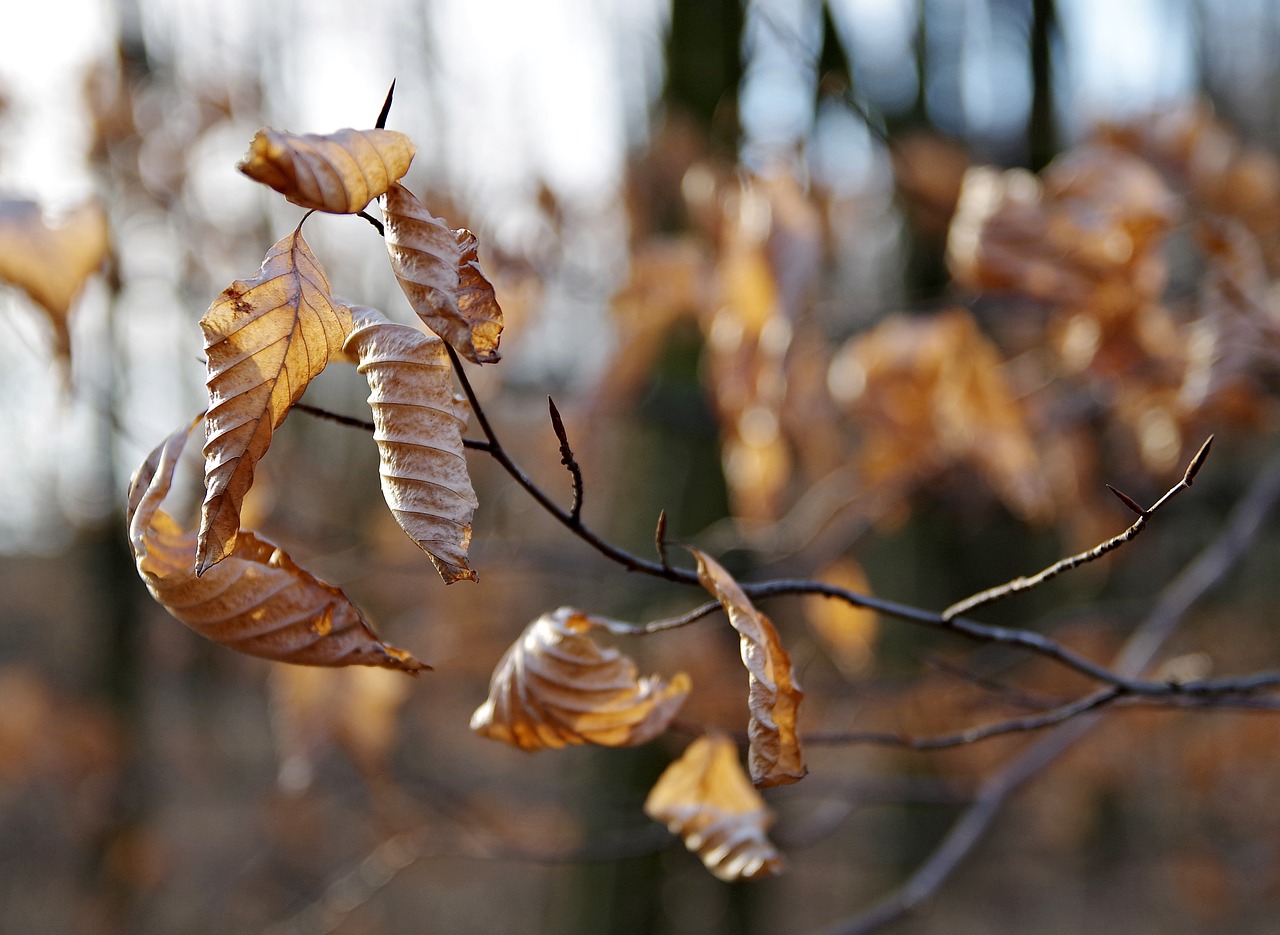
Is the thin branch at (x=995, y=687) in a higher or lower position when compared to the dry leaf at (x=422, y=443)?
lower

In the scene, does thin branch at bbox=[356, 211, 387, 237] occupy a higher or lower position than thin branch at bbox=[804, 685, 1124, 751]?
higher

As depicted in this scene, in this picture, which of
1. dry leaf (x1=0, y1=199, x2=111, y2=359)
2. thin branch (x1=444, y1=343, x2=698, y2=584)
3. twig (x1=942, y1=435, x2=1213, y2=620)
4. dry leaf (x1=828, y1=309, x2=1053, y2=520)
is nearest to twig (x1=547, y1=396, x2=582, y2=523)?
thin branch (x1=444, y1=343, x2=698, y2=584)

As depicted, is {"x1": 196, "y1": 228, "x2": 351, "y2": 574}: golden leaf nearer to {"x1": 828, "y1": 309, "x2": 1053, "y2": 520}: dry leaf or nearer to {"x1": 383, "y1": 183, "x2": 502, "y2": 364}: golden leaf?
{"x1": 383, "y1": 183, "x2": 502, "y2": 364}: golden leaf

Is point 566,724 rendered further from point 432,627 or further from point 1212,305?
point 432,627

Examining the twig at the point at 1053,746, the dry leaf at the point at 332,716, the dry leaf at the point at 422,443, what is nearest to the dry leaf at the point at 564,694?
the dry leaf at the point at 422,443

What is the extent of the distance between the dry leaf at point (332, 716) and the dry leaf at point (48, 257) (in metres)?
0.84

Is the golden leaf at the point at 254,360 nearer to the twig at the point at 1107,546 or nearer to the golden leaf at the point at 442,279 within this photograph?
the golden leaf at the point at 442,279

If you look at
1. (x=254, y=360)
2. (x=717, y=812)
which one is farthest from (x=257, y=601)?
(x=717, y=812)

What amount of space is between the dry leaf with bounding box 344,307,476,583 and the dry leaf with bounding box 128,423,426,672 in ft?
0.44

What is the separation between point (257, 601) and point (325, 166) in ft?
1.09

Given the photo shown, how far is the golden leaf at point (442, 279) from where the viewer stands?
22.4 inches

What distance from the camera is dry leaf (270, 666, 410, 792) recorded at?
1714 millimetres

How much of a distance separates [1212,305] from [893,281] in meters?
2.98

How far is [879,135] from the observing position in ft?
5.46
